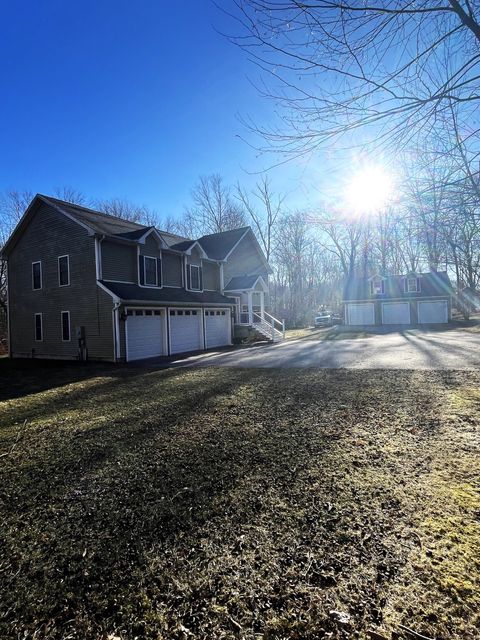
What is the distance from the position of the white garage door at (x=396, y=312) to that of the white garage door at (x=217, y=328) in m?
19.2

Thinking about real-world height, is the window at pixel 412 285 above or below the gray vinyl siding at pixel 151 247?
below

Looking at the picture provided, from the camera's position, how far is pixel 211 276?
2231cm

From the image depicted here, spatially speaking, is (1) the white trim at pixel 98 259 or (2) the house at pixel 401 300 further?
(2) the house at pixel 401 300

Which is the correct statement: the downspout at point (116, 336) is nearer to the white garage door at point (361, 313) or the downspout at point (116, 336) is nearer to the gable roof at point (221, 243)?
the gable roof at point (221, 243)

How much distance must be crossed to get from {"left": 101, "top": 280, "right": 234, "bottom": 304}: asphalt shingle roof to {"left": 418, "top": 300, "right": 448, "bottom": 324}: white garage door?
2043cm

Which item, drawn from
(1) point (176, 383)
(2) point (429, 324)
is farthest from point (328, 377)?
(2) point (429, 324)

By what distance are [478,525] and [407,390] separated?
4840mm

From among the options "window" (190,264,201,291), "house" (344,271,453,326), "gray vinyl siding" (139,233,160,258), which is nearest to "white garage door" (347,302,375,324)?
"house" (344,271,453,326)

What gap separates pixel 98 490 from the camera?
11.1 feet

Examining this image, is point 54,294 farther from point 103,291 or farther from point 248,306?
point 248,306

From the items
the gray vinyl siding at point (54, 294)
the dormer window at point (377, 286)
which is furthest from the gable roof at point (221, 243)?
the dormer window at point (377, 286)

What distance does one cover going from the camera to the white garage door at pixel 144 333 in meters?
15.0

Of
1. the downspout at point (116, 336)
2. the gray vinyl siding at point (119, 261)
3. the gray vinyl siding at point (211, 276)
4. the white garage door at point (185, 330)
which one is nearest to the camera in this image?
the downspout at point (116, 336)

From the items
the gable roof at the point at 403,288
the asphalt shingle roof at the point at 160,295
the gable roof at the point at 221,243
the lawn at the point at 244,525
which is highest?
the gable roof at the point at 221,243
